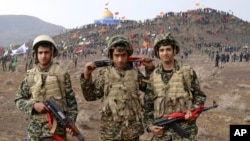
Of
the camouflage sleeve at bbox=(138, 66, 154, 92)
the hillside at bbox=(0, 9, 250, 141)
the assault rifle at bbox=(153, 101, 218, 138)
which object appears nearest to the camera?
the assault rifle at bbox=(153, 101, 218, 138)

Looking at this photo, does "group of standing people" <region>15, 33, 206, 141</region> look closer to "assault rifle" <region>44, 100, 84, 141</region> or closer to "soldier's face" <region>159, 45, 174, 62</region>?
"soldier's face" <region>159, 45, 174, 62</region>

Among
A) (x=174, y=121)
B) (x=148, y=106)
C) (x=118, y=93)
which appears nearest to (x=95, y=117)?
(x=148, y=106)

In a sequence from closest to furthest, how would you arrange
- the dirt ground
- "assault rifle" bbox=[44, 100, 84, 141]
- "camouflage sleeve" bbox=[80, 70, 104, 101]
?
"assault rifle" bbox=[44, 100, 84, 141] → "camouflage sleeve" bbox=[80, 70, 104, 101] → the dirt ground

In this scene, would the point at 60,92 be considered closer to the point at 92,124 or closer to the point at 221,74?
the point at 92,124

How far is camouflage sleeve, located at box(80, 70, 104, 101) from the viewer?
404 centimetres

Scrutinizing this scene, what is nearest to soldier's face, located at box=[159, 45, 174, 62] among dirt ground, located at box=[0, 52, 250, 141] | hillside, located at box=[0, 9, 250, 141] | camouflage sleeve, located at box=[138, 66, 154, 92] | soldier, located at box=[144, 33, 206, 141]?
soldier, located at box=[144, 33, 206, 141]

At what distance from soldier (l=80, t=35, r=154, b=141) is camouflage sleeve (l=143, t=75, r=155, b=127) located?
0.07 m

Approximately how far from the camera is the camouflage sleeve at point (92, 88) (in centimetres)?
404

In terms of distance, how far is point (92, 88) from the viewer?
13.5 ft

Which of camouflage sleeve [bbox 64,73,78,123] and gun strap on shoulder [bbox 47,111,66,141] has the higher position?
camouflage sleeve [bbox 64,73,78,123]

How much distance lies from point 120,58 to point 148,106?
610 millimetres

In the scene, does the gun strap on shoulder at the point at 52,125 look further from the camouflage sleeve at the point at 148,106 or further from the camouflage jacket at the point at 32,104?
the camouflage sleeve at the point at 148,106

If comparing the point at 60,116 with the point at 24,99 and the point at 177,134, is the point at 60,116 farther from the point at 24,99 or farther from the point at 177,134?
the point at 177,134

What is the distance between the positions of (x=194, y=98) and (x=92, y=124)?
6.38 metres
